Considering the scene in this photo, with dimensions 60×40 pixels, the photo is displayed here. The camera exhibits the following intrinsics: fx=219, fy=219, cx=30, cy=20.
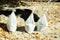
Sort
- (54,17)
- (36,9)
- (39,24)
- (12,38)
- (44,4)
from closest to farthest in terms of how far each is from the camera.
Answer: (12,38) < (39,24) < (54,17) < (36,9) < (44,4)

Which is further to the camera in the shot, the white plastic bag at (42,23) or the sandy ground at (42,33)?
the white plastic bag at (42,23)

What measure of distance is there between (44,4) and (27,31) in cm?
460

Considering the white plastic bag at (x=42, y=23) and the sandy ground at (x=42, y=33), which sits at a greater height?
the white plastic bag at (x=42, y=23)

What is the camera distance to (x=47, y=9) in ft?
38.7

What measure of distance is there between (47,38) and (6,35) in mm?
1543

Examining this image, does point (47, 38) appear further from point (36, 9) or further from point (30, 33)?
point (36, 9)

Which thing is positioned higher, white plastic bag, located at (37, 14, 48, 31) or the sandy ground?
white plastic bag, located at (37, 14, 48, 31)

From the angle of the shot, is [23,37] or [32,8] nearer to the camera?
[23,37]

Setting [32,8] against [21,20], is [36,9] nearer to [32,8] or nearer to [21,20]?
[32,8]

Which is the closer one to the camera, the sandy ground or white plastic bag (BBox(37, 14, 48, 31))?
the sandy ground

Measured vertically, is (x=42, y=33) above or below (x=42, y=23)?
below

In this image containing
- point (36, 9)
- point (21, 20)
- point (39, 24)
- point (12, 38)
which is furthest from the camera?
→ point (36, 9)

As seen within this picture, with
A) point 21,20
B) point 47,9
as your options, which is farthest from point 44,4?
point 21,20

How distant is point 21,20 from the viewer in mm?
9930
